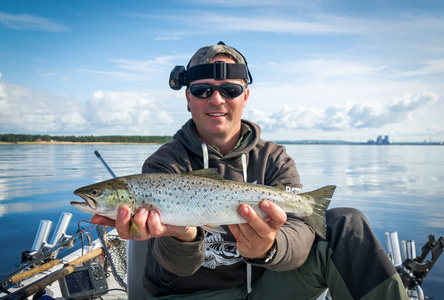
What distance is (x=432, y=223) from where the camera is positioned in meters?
13.9

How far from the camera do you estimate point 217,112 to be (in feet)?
12.5

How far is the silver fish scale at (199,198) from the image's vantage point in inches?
113

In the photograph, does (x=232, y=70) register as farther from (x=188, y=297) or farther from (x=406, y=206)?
(x=406, y=206)

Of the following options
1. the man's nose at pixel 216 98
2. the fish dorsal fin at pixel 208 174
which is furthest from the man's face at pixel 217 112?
the fish dorsal fin at pixel 208 174

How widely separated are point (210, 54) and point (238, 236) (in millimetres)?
2098

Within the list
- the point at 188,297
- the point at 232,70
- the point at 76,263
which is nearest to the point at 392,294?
the point at 188,297

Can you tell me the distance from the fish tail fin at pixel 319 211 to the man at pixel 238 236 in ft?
0.74

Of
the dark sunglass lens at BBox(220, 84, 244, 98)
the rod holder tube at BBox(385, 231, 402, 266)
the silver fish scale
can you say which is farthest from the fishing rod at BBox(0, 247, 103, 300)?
the rod holder tube at BBox(385, 231, 402, 266)

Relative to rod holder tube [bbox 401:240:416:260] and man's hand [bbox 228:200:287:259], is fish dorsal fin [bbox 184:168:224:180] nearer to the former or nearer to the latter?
man's hand [bbox 228:200:287:259]

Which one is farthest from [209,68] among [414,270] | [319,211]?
[414,270]

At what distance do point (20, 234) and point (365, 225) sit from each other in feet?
43.4

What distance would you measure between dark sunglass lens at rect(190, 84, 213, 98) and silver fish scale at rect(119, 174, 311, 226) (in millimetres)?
1204

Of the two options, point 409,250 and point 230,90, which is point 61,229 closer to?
point 230,90

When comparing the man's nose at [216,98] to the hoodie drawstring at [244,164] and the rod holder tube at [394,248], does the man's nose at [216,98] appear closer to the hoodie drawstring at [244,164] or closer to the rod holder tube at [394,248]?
the hoodie drawstring at [244,164]
